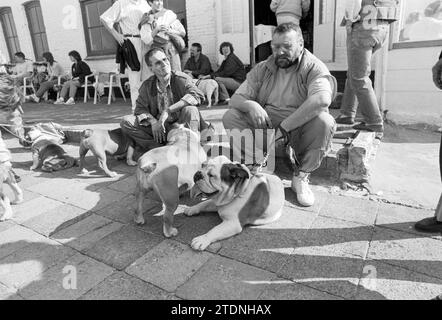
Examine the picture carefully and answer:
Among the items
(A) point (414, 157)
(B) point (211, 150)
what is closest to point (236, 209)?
(B) point (211, 150)

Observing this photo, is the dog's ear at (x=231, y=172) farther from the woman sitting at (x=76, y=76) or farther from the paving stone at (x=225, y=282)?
the woman sitting at (x=76, y=76)

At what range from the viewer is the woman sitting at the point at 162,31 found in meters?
5.26

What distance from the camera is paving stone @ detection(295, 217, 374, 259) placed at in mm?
2334

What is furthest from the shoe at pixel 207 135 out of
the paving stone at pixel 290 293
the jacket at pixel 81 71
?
the jacket at pixel 81 71

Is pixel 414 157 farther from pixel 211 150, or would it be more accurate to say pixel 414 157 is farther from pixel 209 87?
pixel 209 87

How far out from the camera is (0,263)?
7.91ft

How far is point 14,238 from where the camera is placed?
108 inches

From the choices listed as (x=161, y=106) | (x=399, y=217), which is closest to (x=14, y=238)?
(x=161, y=106)

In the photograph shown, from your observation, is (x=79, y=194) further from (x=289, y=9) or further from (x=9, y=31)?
(x=9, y=31)

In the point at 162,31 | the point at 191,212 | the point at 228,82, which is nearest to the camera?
the point at 191,212

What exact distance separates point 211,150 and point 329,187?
4.74 ft

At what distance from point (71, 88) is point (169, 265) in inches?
377

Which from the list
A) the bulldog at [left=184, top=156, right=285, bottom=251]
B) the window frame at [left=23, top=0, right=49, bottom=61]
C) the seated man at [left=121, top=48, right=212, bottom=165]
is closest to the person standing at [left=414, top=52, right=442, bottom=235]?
the bulldog at [left=184, top=156, right=285, bottom=251]

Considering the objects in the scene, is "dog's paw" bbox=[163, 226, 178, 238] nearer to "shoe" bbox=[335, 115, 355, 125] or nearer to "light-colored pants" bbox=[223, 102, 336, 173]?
"light-colored pants" bbox=[223, 102, 336, 173]
